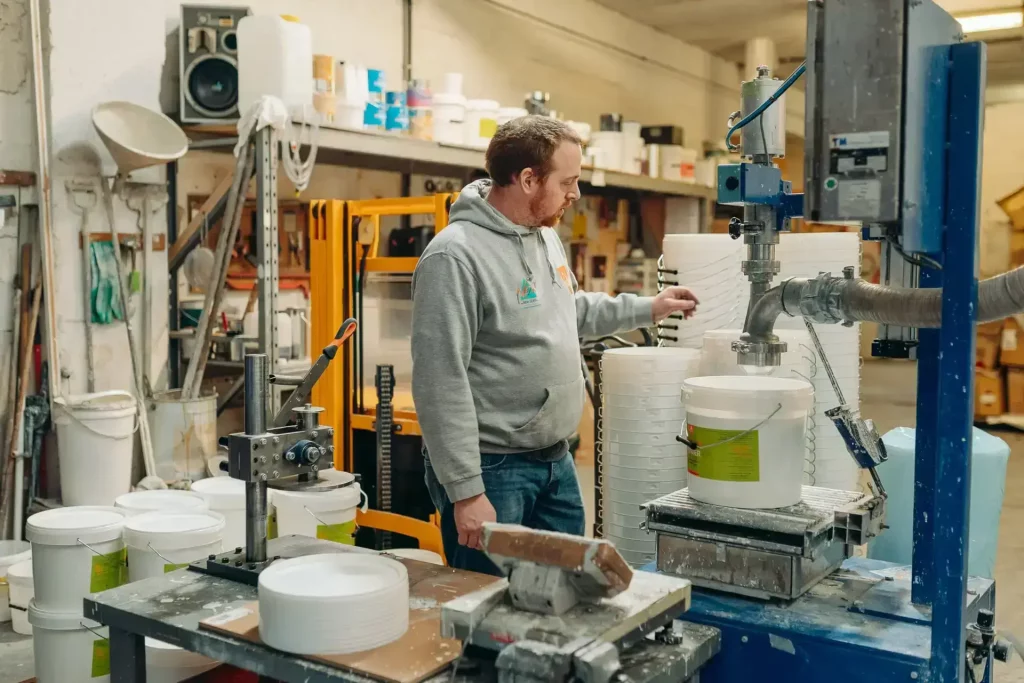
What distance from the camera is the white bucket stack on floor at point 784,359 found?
2.53m

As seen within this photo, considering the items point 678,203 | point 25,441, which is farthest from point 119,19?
point 678,203

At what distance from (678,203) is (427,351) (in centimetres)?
643

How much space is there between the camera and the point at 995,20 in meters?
7.34

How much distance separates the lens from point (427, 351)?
6.51ft

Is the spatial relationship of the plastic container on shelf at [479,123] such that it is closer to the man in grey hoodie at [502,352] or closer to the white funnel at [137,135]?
the white funnel at [137,135]

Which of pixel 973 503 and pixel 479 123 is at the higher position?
pixel 479 123

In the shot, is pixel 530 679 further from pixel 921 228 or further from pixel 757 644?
pixel 921 228

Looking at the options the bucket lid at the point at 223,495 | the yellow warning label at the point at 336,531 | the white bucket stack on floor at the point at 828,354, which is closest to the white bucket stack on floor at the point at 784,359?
the white bucket stack on floor at the point at 828,354

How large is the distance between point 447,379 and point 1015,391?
7188 millimetres

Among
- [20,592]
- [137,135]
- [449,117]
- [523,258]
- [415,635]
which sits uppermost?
[449,117]

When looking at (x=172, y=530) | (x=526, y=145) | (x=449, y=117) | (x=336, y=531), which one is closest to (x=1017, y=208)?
(x=449, y=117)

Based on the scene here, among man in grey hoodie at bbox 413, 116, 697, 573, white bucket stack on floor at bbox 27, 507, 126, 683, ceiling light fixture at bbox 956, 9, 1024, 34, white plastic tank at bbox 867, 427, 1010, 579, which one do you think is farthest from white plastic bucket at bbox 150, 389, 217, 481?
ceiling light fixture at bbox 956, 9, 1024, 34

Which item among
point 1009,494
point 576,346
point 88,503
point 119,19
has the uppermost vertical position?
point 119,19

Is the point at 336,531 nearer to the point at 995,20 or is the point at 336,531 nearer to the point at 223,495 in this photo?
the point at 223,495
